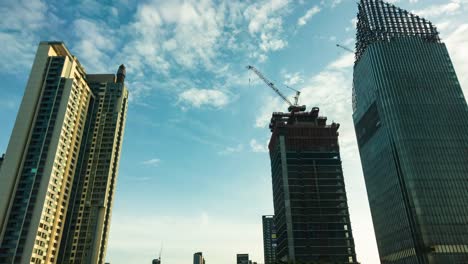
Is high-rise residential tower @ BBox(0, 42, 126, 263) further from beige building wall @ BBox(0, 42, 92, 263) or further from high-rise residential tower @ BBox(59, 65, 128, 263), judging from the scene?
high-rise residential tower @ BBox(59, 65, 128, 263)

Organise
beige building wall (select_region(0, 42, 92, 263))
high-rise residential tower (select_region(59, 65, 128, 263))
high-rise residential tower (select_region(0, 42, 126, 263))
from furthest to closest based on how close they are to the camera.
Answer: high-rise residential tower (select_region(59, 65, 128, 263)) < beige building wall (select_region(0, 42, 92, 263)) < high-rise residential tower (select_region(0, 42, 126, 263))

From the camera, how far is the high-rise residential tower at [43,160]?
13362 cm

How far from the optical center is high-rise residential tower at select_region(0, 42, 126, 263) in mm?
133625

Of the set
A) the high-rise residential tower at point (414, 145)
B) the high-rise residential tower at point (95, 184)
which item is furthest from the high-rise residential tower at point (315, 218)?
the high-rise residential tower at point (95, 184)

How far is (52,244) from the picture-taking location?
146 metres

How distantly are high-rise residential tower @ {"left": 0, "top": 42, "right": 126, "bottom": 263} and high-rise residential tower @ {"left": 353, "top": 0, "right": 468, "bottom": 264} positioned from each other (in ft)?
451

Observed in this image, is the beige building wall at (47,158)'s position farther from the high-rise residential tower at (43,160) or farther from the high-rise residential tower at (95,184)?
the high-rise residential tower at (95,184)

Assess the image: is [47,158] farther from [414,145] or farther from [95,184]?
[414,145]

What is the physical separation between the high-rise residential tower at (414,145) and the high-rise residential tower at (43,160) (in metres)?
137

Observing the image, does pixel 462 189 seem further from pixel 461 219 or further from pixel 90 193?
pixel 90 193

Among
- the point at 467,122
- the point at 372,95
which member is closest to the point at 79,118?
the point at 372,95

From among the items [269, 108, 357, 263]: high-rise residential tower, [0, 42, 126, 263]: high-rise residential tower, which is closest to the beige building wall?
[0, 42, 126, 263]: high-rise residential tower

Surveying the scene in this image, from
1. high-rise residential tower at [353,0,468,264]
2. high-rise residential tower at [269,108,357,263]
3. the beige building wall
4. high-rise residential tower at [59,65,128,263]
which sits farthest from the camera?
high-rise residential tower at [269,108,357,263]

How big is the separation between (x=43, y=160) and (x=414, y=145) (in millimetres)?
159822
